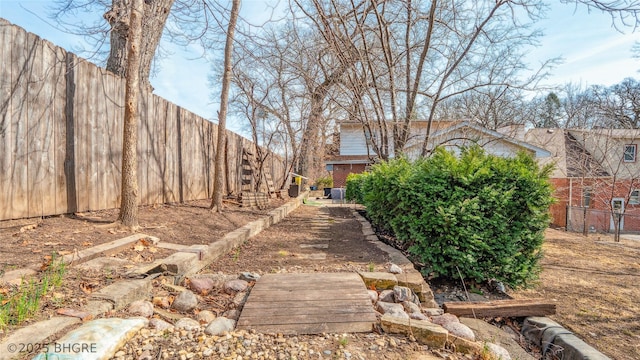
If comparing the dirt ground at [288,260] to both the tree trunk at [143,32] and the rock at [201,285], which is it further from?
the tree trunk at [143,32]

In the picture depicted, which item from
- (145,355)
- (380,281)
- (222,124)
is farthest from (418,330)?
(222,124)

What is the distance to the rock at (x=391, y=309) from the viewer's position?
213 cm

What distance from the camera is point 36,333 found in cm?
151

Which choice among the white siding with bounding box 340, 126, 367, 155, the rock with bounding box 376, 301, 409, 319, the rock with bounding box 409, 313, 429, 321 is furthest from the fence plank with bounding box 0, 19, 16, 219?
the white siding with bounding box 340, 126, 367, 155

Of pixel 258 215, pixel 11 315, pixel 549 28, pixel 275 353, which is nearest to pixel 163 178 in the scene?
pixel 258 215

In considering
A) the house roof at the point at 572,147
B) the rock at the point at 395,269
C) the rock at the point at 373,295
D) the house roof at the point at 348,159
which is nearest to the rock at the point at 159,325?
the rock at the point at 373,295

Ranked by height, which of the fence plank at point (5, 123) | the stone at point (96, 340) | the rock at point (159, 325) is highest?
the fence plank at point (5, 123)

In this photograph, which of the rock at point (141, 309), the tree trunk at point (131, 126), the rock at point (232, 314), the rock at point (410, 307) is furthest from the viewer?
the tree trunk at point (131, 126)

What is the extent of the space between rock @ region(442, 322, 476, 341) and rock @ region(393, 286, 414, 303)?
393mm

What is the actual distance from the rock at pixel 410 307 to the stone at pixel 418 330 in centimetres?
36

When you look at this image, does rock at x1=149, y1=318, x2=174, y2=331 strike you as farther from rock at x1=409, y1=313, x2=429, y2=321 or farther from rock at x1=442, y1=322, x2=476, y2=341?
rock at x1=442, y1=322, x2=476, y2=341

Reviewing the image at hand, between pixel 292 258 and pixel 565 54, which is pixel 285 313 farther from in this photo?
pixel 565 54

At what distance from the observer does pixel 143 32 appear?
18.1ft

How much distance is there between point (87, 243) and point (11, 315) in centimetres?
158
